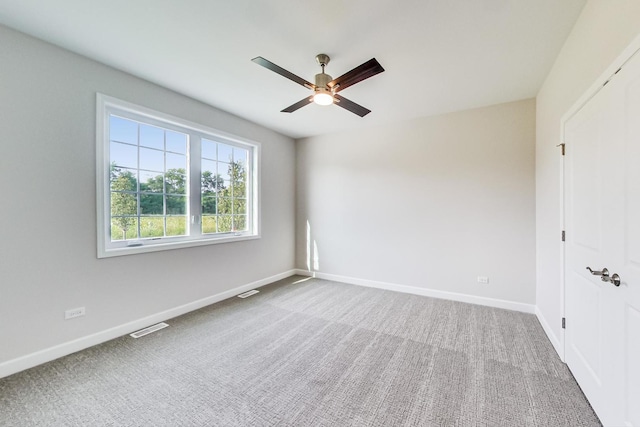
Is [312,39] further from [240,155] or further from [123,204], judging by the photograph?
[123,204]

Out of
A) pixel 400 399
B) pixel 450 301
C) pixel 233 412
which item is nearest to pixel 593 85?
pixel 400 399

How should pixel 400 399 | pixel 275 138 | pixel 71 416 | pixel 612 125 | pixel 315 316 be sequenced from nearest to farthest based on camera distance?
pixel 612 125 < pixel 71 416 < pixel 400 399 < pixel 315 316 < pixel 275 138

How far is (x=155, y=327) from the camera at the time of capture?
9.24 feet

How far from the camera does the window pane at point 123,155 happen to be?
2.65 metres

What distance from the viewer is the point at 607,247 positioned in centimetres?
150

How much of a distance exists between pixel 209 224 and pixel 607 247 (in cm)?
395

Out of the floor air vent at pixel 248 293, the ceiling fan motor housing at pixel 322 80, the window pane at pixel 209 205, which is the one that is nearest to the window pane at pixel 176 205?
the window pane at pixel 209 205

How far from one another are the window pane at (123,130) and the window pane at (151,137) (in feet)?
0.23

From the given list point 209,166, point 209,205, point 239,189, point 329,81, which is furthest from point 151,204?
point 329,81

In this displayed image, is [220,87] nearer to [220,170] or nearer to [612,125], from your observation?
[220,170]

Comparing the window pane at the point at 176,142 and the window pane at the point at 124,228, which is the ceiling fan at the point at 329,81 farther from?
the window pane at the point at 124,228

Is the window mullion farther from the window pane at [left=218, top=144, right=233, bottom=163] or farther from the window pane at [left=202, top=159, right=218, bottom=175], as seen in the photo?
the window pane at [left=218, top=144, right=233, bottom=163]

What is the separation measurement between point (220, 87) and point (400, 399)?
3.49 meters

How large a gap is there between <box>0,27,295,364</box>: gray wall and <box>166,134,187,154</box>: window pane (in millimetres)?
280
